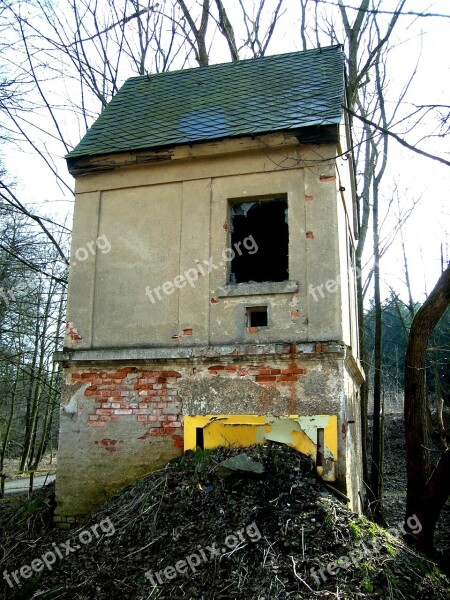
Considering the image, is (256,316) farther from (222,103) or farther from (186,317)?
(222,103)

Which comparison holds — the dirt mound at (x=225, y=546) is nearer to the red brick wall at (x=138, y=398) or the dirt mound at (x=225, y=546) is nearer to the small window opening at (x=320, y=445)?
the small window opening at (x=320, y=445)

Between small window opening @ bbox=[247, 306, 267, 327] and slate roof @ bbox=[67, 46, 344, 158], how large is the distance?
2526mm

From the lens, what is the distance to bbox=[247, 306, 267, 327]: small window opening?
713 cm

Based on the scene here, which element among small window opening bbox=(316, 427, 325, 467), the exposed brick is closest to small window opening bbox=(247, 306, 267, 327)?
small window opening bbox=(316, 427, 325, 467)

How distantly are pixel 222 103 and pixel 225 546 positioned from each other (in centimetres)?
689

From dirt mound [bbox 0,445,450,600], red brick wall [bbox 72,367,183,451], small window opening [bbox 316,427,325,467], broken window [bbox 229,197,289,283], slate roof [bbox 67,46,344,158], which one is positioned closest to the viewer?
dirt mound [bbox 0,445,450,600]

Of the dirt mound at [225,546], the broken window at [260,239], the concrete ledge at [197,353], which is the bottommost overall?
the dirt mound at [225,546]

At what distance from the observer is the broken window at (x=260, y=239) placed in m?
7.70

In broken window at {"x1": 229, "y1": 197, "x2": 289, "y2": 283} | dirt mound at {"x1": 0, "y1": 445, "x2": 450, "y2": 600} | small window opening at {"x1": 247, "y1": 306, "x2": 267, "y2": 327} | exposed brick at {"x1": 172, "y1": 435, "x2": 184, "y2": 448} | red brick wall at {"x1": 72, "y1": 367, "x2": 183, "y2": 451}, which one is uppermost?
broken window at {"x1": 229, "y1": 197, "x2": 289, "y2": 283}

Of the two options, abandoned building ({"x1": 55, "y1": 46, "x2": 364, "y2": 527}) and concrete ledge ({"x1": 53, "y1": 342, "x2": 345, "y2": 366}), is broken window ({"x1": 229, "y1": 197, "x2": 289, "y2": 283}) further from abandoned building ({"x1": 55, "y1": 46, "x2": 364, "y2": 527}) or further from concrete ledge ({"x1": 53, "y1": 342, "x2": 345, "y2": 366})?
concrete ledge ({"x1": 53, "y1": 342, "x2": 345, "y2": 366})

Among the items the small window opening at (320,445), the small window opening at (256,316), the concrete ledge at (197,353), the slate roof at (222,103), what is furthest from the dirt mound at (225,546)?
the slate roof at (222,103)

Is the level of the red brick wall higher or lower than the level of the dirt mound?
higher

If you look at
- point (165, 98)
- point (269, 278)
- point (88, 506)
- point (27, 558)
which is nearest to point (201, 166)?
point (269, 278)

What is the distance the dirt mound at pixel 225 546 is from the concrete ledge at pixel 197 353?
1207 millimetres
